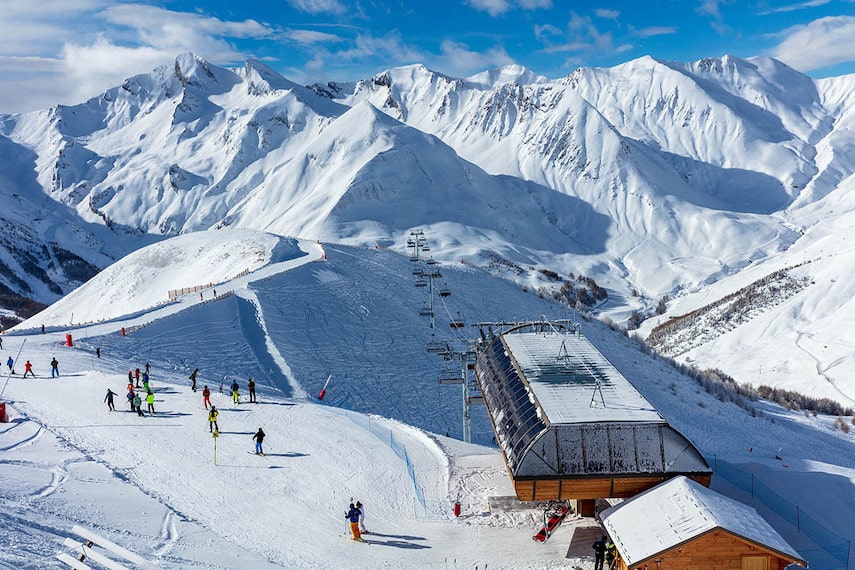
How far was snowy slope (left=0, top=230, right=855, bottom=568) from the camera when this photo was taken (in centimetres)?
1703

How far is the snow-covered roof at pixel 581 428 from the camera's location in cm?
1892

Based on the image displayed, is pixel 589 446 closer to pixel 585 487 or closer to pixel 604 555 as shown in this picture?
pixel 585 487

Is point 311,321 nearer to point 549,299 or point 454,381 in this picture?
point 454,381

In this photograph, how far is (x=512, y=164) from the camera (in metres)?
186

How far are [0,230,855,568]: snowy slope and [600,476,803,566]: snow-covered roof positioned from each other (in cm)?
169

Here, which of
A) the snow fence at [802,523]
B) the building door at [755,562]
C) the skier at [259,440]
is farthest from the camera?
the skier at [259,440]

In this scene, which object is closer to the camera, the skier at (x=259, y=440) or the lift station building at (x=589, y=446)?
the lift station building at (x=589, y=446)

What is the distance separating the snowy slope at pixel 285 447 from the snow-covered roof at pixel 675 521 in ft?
5.53

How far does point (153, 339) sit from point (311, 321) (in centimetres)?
1122

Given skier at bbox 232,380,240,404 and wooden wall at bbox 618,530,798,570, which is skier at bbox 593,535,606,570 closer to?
wooden wall at bbox 618,530,798,570

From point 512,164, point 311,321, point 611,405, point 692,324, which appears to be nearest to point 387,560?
point 611,405

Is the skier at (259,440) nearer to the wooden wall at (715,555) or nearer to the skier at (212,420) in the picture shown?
the skier at (212,420)

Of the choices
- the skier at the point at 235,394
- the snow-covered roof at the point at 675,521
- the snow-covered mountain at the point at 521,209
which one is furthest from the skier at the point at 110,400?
the snow-covered mountain at the point at 521,209

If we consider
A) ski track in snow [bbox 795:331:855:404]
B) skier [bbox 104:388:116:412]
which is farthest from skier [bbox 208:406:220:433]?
ski track in snow [bbox 795:331:855:404]
